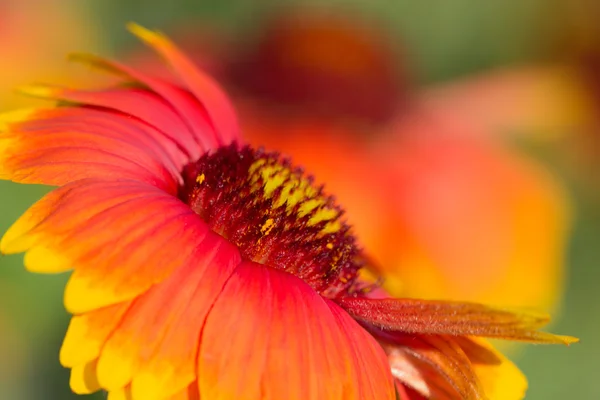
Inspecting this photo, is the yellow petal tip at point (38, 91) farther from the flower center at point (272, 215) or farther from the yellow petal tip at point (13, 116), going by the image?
the flower center at point (272, 215)

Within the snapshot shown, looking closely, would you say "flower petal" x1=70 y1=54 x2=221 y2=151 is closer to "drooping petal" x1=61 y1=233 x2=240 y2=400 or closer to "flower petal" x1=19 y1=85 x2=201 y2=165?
"flower petal" x1=19 y1=85 x2=201 y2=165

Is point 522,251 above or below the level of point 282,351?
above

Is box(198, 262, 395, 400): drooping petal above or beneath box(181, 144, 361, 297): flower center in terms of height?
beneath

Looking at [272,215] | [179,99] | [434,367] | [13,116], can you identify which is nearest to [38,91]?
[13,116]

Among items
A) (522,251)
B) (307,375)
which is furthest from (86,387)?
(522,251)

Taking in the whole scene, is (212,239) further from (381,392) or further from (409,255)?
(409,255)

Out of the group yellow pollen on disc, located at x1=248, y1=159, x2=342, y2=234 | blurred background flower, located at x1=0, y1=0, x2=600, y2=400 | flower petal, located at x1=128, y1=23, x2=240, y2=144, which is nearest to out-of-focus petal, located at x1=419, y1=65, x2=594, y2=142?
blurred background flower, located at x1=0, y1=0, x2=600, y2=400
